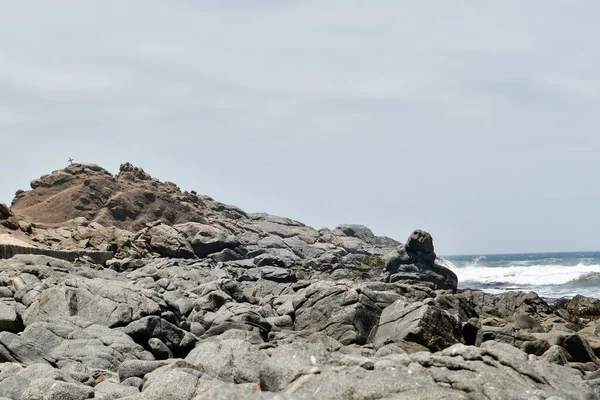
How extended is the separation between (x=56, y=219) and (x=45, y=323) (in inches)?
2286

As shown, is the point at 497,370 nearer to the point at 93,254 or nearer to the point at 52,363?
the point at 52,363

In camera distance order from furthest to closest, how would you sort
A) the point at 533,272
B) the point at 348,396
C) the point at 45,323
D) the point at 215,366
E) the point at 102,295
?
the point at 533,272 → the point at 102,295 → the point at 45,323 → the point at 215,366 → the point at 348,396

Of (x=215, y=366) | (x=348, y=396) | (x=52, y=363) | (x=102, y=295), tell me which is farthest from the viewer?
(x=102, y=295)

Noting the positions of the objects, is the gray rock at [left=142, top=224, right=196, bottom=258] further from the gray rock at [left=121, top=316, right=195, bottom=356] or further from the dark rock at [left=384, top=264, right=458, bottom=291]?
the gray rock at [left=121, top=316, right=195, bottom=356]

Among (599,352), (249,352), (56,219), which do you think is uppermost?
(56,219)

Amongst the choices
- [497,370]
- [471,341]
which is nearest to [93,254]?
[471,341]

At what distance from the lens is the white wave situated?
83188 mm

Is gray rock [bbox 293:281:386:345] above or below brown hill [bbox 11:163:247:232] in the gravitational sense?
below

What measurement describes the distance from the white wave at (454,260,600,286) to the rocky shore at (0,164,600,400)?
34662 mm

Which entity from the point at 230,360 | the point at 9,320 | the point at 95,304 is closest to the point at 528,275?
the point at 95,304

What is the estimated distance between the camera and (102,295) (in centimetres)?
2081

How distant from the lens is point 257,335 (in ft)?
68.7

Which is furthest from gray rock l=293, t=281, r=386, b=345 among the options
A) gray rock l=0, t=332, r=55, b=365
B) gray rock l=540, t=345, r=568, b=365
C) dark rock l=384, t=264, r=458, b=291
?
dark rock l=384, t=264, r=458, b=291

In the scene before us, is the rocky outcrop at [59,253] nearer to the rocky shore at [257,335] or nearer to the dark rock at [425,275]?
the rocky shore at [257,335]
